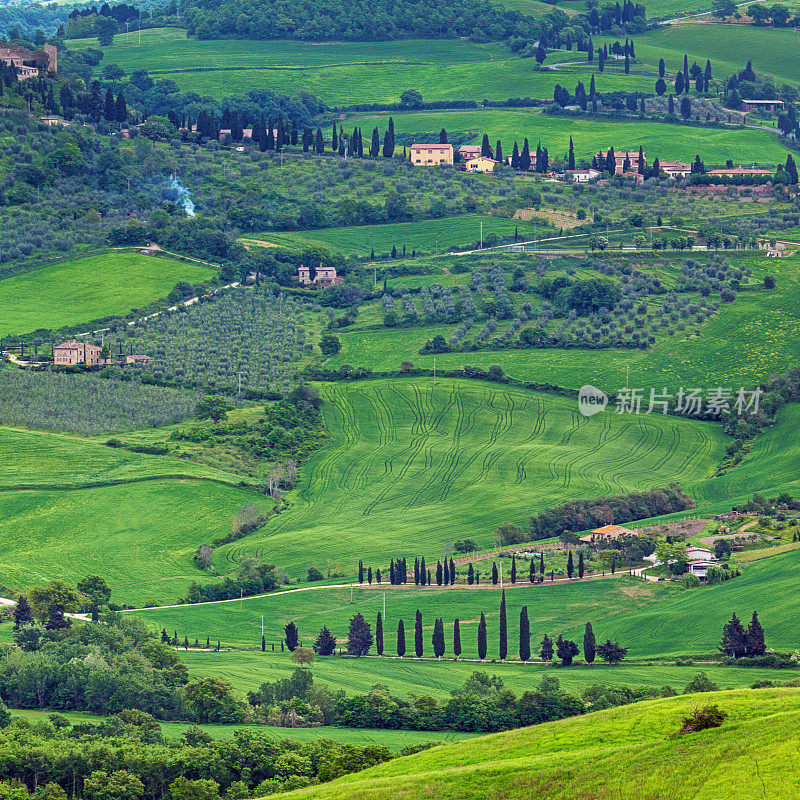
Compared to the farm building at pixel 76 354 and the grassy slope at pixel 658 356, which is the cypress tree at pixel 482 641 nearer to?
the grassy slope at pixel 658 356

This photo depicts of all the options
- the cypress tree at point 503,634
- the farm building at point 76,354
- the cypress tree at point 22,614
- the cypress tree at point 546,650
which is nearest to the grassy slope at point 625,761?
the cypress tree at point 503,634

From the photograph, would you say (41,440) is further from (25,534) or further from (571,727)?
(571,727)

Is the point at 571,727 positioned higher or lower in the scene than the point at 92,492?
higher

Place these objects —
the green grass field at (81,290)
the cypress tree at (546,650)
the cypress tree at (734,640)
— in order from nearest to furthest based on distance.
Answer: the cypress tree at (734,640), the cypress tree at (546,650), the green grass field at (81,290)

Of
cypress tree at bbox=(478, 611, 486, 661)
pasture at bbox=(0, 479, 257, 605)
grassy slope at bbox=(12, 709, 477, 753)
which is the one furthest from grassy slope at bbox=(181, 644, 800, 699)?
pasture at bbox=(0, 479, 257, 605)

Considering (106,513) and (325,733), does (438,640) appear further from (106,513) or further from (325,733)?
(106,513)

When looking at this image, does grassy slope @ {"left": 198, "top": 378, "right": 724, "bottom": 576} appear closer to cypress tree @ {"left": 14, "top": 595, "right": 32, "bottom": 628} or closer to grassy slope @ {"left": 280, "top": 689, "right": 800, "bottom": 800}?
cypress tree @ {"left": 14, "top": 595, "right": 32, "bottom": 628}

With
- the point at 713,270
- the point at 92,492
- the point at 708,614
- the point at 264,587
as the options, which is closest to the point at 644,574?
the point at 708,614
